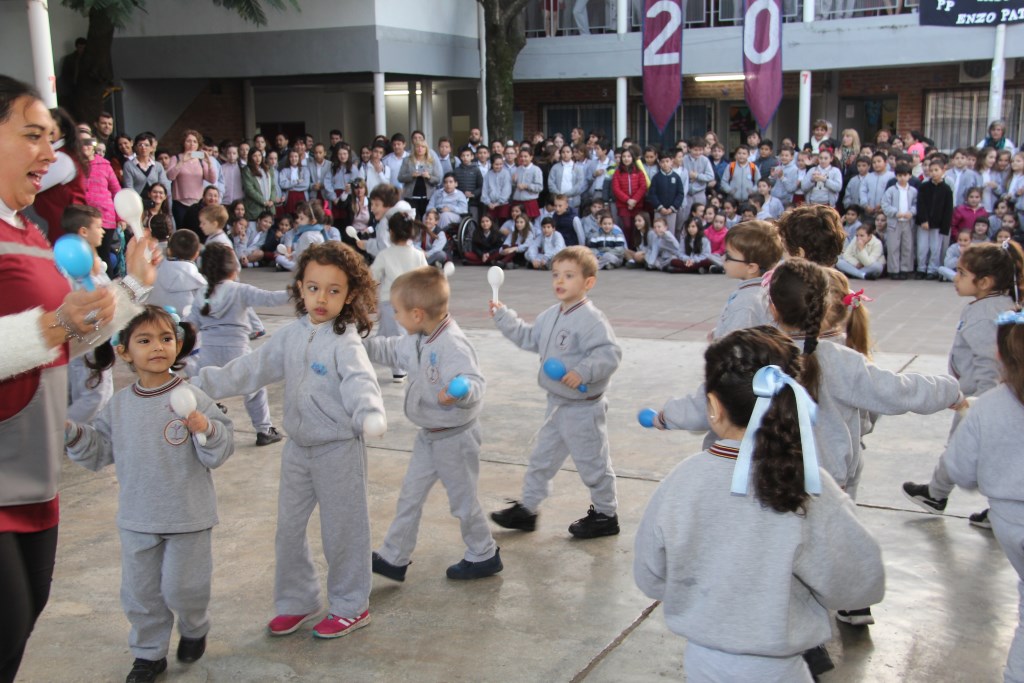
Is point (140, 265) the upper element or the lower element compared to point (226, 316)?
upper

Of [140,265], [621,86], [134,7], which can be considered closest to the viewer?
[140,265]

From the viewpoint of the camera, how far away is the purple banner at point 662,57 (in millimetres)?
17812

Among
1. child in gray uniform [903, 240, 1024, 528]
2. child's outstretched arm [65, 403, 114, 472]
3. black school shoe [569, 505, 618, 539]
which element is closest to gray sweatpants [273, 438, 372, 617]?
child's outstretched arm [65, 403, 114, 472]

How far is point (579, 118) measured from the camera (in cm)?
2352

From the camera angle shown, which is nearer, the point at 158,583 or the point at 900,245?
the point at 158,583

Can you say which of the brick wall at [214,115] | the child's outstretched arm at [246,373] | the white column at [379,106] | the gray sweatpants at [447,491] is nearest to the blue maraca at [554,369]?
the gray sweatpants at [447,491]

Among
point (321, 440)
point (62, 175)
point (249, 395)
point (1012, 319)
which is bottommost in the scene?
point (249, 395)

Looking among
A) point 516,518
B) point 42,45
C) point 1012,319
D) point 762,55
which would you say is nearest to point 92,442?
point 516,518

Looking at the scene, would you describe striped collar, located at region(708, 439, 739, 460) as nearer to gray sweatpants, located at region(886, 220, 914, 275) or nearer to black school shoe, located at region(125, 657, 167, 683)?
black school shoe, located at region(125, 657, 167, 683)

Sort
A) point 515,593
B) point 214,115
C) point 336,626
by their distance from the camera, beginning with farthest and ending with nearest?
1. point 214,115
2. point 515,593
3. point 336,626

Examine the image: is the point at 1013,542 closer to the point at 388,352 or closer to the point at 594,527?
the point at 594,527

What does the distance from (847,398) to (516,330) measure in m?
1.73

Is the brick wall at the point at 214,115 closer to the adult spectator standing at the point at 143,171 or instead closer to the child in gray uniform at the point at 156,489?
the adult spectator standing at the point at 143,171

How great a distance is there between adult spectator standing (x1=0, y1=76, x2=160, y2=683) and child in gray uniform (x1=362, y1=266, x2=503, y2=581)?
5.28ft
